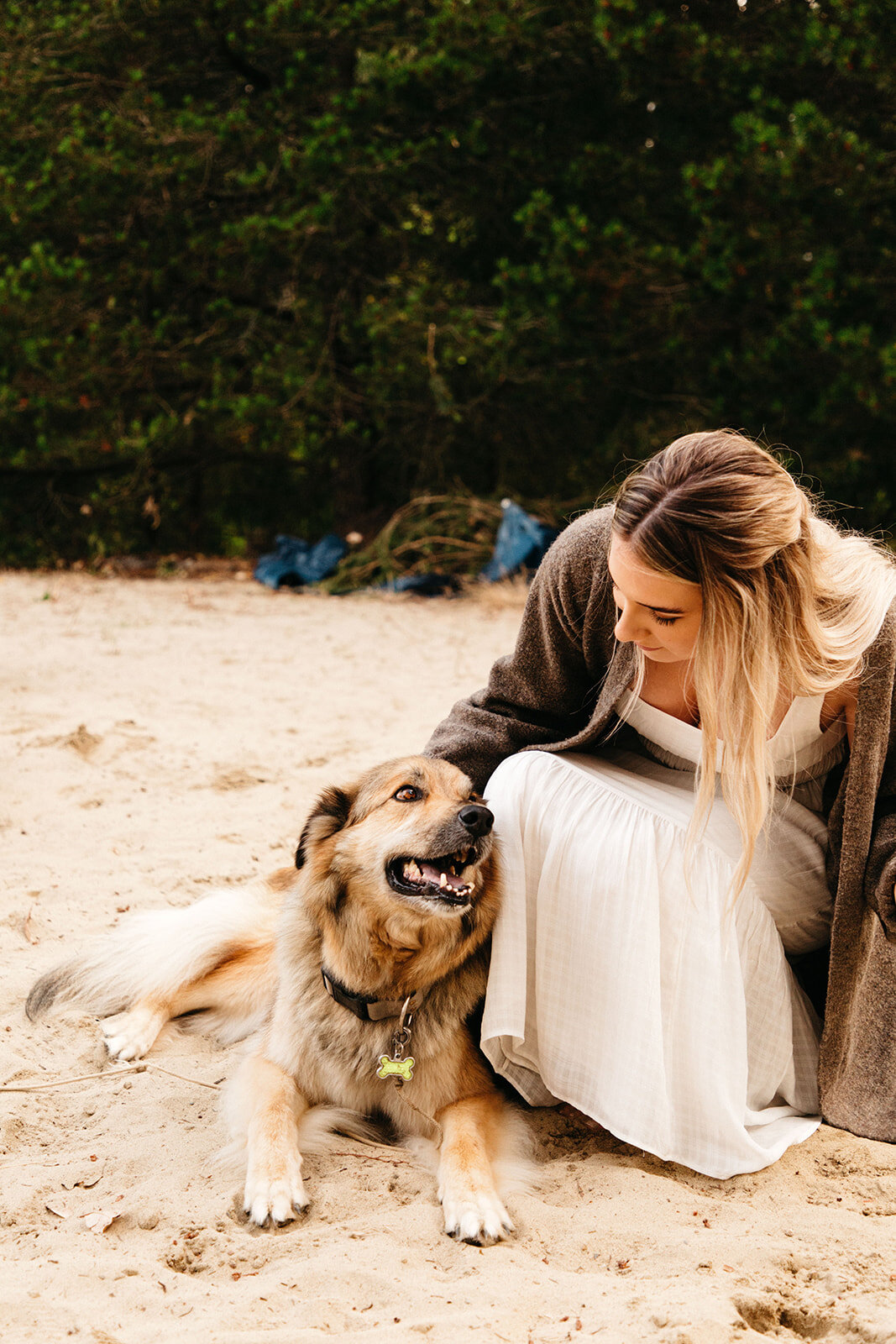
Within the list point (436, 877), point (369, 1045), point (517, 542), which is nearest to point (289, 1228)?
point (369, 1045)

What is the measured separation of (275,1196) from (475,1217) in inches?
13.8

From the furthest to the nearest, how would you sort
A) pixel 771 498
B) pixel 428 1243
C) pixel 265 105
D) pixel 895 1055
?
pixel 265 105, pixel 895 1055, pixel 771 498, pixel 428 1243

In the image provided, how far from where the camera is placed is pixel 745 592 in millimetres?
1857

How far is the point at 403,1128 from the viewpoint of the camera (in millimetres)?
2119

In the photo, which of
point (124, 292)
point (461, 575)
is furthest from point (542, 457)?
point (124, 292)

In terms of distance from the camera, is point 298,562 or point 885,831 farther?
point 298,562

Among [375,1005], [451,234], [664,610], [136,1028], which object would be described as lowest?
[136,1028]

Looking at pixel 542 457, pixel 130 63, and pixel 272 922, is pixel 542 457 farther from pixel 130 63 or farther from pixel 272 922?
pixel 272 922

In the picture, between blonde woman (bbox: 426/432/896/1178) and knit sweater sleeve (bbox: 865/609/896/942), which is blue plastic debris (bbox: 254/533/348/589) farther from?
knit sweater sleeve (bbox: 865/609/896/942)

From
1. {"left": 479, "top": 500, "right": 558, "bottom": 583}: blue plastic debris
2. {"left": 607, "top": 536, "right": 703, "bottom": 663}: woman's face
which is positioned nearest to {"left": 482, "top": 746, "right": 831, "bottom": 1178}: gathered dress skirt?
{"left": 607, "top": 536, "right": 703, "bottom": 663}: woman's face

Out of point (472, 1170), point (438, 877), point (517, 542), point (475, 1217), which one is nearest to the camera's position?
point (475, 1217)

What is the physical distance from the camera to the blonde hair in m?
1.83

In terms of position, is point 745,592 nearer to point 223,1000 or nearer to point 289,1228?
point 289,1228

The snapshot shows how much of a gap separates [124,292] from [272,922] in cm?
791
